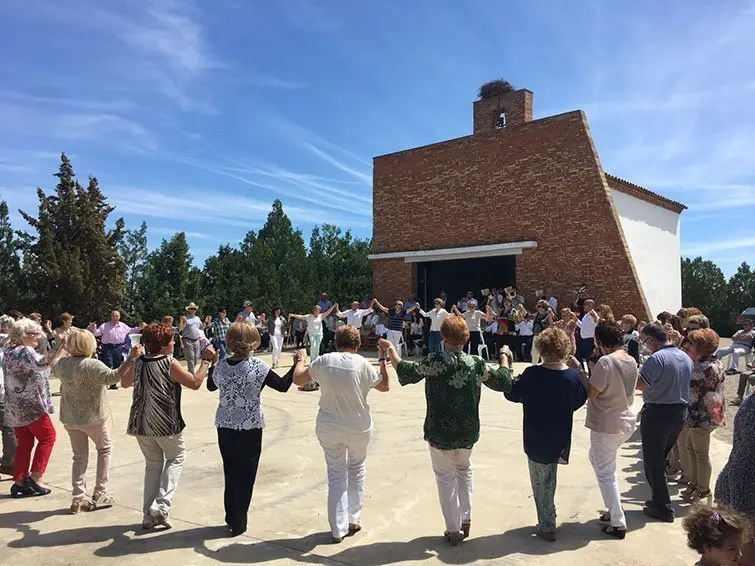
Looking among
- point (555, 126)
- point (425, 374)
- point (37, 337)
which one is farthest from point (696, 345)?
point (555, 126)

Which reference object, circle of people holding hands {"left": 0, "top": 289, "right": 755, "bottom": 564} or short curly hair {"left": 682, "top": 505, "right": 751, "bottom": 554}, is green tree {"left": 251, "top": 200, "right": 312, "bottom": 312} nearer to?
circle of people holding hands {"left": 0, "top": 289, "right": 755, "bottom": 564}

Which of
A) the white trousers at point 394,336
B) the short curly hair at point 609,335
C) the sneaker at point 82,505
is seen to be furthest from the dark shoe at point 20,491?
the white trousers at point 394,336

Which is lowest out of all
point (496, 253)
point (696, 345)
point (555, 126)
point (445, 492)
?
point (445, 492)

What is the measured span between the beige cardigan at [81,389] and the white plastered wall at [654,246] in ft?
A: 51.4

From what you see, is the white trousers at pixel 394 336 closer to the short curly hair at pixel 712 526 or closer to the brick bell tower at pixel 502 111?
the brick bell tower at pixel 502 111

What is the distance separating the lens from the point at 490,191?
61.2 feet

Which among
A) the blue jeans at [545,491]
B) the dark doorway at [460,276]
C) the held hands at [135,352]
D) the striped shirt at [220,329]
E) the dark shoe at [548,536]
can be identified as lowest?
the dark shoe at [548,536]

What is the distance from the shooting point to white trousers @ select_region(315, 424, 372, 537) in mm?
4039

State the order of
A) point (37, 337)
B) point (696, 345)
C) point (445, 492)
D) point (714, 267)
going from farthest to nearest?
1. point (714, 267)
2. point (37, 337)
3. point (696, 345)
4. point (445, 492)

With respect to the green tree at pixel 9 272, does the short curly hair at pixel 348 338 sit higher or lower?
lower

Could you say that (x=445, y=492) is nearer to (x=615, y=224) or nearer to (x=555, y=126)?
(x=615, y=224)

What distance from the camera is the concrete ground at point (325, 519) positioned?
3.85 m

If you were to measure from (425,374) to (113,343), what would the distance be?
A: 9998mm

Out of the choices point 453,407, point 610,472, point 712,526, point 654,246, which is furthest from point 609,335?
point 654,246
